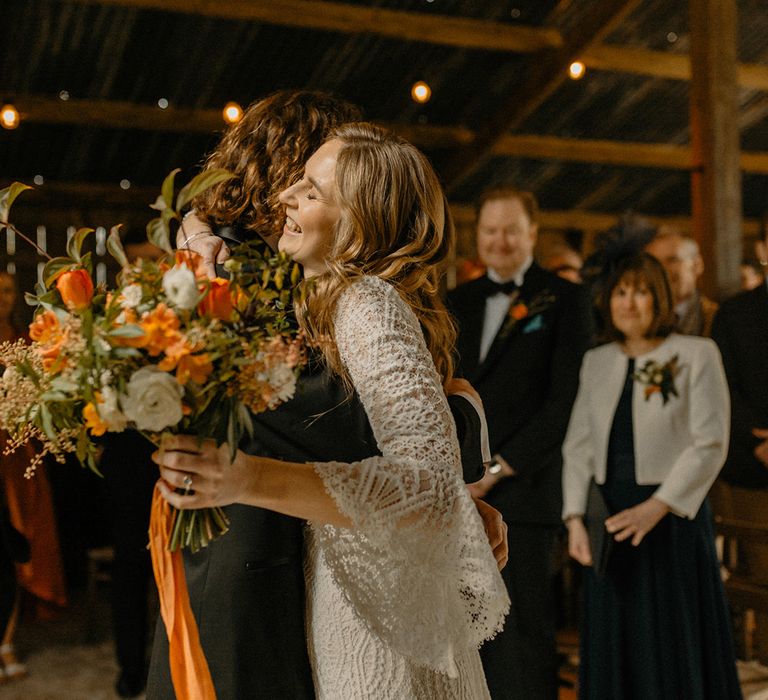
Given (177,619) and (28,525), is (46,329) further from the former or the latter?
(28,525)

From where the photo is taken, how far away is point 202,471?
1163mm

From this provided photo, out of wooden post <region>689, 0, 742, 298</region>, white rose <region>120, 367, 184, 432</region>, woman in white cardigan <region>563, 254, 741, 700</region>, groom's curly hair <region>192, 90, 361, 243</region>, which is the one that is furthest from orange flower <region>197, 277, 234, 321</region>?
wooden post <region>689, 0, 742, 298</region>

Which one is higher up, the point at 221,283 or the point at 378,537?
the point at 221,283

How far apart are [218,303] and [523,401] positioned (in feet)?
7.89

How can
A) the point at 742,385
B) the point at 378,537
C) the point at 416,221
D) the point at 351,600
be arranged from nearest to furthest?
the point at 378,537 < the point at 351,600 < the point at 416,221 < the point at 742,385

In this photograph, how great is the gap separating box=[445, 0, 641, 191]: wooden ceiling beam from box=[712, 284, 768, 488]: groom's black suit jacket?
161 inches

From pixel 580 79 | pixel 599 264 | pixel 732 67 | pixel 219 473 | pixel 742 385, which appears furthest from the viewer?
pixel 580 79

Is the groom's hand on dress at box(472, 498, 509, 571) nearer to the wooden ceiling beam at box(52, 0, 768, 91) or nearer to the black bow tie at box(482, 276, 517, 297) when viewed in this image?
the black bow tie at box(482, 276, 517, 297)

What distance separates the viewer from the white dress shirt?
11.5 feet

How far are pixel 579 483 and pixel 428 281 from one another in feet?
6.60

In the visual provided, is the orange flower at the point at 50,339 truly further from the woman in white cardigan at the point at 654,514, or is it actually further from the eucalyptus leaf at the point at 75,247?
the woman in white cardigan at the point at 654,514

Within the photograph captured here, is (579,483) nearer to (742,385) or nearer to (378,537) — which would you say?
(742,385)

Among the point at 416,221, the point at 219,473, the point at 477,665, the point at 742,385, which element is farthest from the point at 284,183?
the point at 742,385

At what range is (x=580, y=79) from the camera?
9.27 meters
